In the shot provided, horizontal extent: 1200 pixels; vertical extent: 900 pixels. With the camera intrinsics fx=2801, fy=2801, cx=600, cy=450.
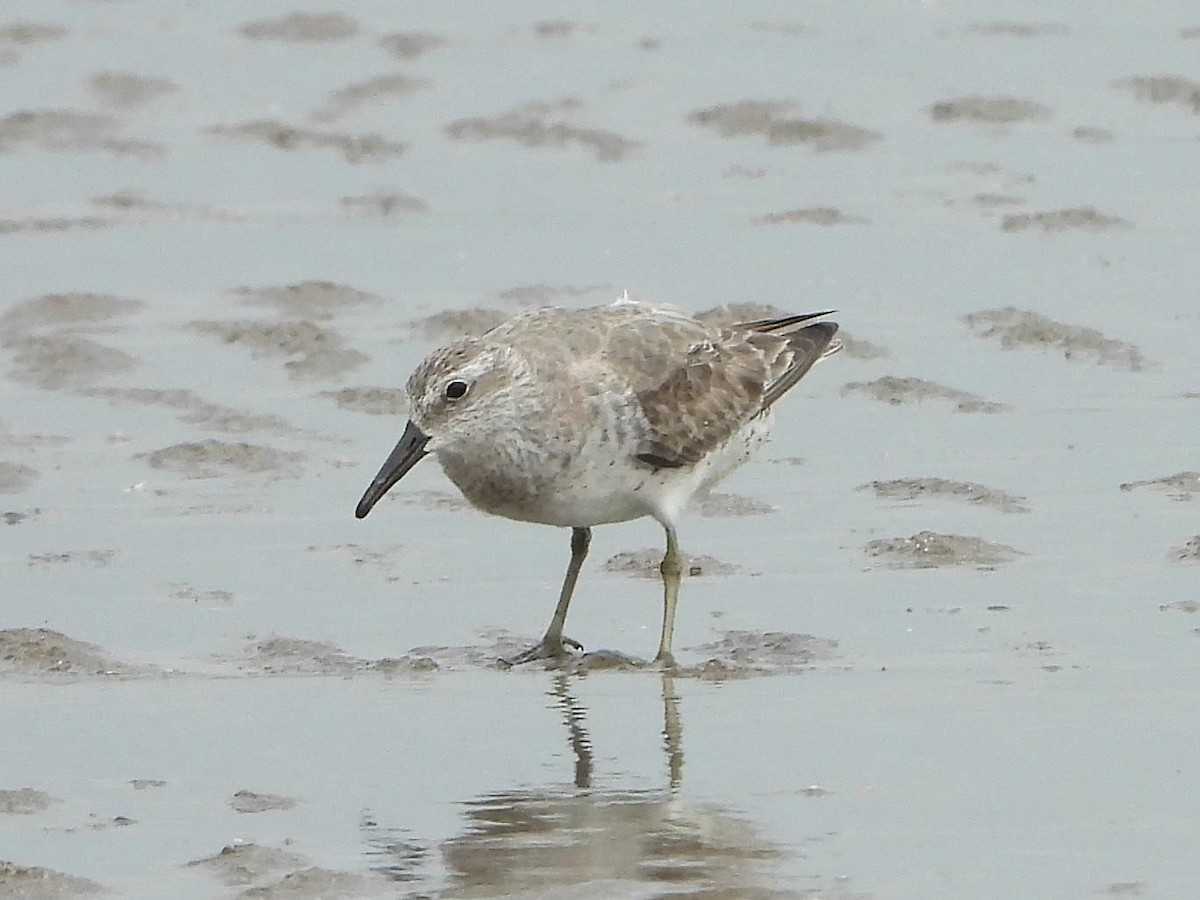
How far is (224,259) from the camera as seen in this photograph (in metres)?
16.5

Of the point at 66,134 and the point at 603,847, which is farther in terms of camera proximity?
the point at 66,134

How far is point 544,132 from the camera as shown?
1886 centimetres

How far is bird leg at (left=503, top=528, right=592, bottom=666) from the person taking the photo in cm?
1055

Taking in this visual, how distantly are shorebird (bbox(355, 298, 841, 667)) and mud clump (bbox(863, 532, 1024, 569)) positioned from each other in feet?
2.47

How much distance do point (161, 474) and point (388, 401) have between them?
1516mm

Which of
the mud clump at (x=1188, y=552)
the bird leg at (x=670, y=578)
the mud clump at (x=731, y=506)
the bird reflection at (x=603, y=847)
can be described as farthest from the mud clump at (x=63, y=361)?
the bird reflection at (x=603, y=847)

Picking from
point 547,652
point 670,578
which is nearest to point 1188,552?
point 670,578

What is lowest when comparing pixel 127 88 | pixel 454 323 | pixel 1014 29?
pixel 454 323

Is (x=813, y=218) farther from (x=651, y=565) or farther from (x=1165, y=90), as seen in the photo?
(x=651, y=565)

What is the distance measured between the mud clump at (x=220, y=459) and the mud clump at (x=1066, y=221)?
5.46m

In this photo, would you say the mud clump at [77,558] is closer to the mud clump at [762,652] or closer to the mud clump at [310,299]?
the mud clump at [762,652]

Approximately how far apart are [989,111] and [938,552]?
320 inches

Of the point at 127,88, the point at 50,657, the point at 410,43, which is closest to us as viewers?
the point at 50,657

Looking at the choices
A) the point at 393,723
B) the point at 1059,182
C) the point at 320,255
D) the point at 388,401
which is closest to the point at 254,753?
the point at 393,723
